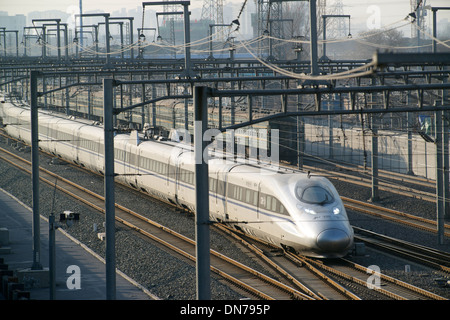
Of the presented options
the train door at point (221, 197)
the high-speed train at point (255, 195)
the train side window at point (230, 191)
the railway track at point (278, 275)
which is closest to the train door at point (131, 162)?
the high-speed train at point (255, 195)

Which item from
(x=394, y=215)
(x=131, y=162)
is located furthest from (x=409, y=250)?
(x=131, y=162)

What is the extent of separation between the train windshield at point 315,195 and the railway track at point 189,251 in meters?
2.23

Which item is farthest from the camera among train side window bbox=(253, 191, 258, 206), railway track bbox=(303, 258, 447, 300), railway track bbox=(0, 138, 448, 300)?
train side window bbox=(253, 191, 258, 206)

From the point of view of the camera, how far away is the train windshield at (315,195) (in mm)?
17047

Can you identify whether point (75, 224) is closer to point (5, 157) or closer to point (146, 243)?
point (146, 243)

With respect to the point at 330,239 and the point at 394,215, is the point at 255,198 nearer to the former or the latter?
the point at 330,239

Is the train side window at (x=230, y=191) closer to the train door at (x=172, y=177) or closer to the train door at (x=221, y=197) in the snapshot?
the train door at (x=221, y=197)

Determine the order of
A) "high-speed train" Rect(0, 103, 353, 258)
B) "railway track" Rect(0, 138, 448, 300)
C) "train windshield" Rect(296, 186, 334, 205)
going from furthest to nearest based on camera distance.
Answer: "train windshield" Rect(296, 186, 334, 205), "high-speed train" Rect(0, 103, 353, 258), "railway track" Rect(0, 138, 448, 300)

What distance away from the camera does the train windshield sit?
17.0 metres

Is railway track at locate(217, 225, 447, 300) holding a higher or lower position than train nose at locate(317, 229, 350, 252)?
lower

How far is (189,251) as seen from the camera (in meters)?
19.3

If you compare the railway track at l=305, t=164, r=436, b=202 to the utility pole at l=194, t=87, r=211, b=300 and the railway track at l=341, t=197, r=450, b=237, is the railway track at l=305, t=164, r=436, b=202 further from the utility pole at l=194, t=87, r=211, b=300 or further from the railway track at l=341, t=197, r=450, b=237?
the utility pole at l=194, t=87, r=211, b=300

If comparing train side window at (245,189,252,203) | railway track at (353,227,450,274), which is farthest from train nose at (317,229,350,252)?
train side window at (245,189,252,203)

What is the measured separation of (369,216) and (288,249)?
21.2 ft
